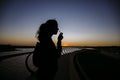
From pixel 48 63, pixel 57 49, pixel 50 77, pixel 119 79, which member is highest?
pixel 57 49

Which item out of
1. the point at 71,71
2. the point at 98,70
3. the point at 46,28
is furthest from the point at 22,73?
the point at 46,28

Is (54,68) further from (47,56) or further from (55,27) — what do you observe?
(55,27)

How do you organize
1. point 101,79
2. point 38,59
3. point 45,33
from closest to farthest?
point 38,59 → point 45,33 → point 101,79

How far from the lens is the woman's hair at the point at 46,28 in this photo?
12.6 ft

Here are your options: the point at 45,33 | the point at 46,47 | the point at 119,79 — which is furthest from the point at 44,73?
the point at 119,79

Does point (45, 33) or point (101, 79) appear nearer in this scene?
point (45, 33)

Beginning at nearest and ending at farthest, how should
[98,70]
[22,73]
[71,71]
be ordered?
[22,73], [71,71], [98,70]

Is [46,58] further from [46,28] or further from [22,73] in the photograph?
[22,73]

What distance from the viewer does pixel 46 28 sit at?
3.88 meters

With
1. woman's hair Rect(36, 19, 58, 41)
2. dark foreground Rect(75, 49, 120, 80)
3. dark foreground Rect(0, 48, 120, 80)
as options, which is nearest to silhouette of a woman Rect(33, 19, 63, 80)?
woman's hair Rect(36, 19, 58, 41)

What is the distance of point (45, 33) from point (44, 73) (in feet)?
2.64

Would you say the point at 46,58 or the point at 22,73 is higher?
the point at 46,58

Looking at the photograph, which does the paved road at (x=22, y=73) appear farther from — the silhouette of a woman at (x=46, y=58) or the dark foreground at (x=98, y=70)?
the silhouette of a woman at (x=46, y=58)

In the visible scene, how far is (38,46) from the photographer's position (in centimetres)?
366
